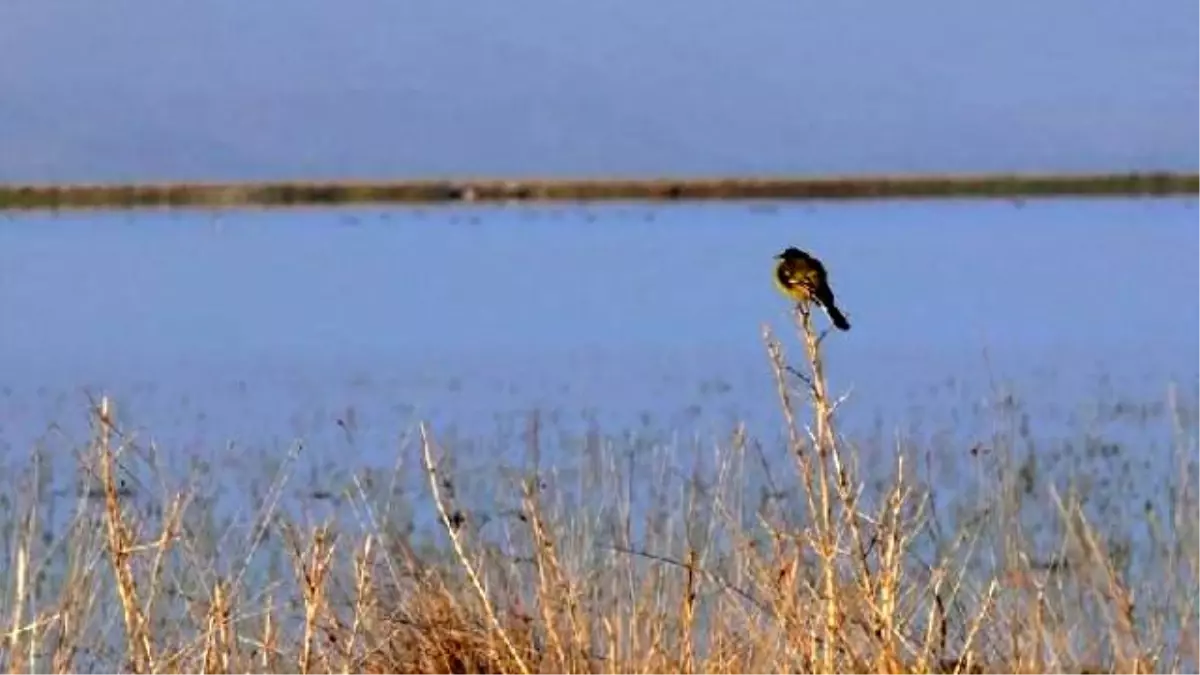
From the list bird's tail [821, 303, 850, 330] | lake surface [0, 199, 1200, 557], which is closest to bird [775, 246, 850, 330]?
bird's tail [821, 303, 850, 330]

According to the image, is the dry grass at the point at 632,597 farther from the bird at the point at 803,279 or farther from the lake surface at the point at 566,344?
the lake surface at the point at 566,344

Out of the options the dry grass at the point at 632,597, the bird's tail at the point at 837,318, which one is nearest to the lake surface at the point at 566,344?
the dry grass at the point at 632,597

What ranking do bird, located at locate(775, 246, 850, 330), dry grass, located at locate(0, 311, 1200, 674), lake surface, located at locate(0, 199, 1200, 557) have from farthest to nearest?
1. lake surface, located at locate(0, 199, 1200, 557)
2. bird, located at locate(775, 246, 850, 330)
3. dry grass, located at locate(0, 311, 1200, 674)

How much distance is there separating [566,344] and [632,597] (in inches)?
513

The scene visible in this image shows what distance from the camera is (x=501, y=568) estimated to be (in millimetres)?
5871

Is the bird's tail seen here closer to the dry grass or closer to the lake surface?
the dry grass

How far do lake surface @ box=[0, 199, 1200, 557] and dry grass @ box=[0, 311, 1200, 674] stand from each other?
24.4 inches

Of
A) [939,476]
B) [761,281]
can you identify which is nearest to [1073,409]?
[939,476]

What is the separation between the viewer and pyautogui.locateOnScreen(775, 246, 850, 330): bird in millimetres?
4555

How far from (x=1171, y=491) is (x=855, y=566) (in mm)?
4960

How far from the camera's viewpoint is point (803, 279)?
4.63m

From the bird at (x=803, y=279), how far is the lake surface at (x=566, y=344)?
119cm

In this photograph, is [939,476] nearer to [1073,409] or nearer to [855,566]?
[1073,409]

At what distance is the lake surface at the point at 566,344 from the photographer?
453 inches
